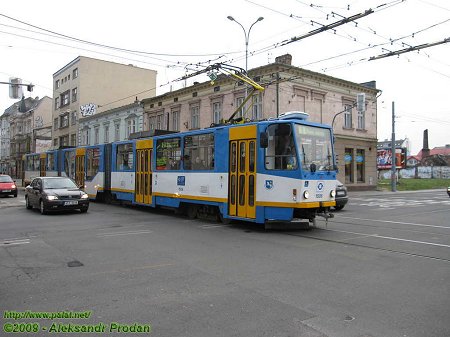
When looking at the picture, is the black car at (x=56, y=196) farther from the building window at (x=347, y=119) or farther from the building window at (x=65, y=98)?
the building window at (x=65, y=98)

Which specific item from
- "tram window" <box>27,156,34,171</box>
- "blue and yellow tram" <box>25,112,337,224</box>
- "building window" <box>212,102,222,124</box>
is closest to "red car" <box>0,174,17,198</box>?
"tram window" <box>27,156,34,171</box>

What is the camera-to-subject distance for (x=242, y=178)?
1191 cm

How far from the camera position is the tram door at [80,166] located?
2285 cm

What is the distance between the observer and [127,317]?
4645mm

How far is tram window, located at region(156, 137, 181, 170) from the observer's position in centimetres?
1488

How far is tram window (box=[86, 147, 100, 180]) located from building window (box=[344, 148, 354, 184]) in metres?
22.9

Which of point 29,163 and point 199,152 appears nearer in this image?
point 199,152

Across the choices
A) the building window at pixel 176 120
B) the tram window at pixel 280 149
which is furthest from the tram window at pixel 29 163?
the tram window at pixel 280 149

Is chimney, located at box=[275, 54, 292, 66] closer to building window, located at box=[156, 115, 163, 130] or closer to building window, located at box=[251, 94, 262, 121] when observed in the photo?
building window, located at box=[251, 94, 262, 121]

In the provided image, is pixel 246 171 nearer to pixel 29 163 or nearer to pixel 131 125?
pixel 29 163

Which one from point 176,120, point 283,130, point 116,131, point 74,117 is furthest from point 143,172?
point 74,117

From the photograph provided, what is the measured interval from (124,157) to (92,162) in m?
3.97

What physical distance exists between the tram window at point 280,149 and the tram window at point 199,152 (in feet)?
8.25

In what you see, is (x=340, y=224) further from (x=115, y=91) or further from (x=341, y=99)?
(x=115, y=91)
